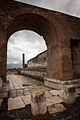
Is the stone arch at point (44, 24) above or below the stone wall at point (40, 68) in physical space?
above


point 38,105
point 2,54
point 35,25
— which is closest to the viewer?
point 38,105

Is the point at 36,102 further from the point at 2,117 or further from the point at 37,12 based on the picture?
the point at 37,12

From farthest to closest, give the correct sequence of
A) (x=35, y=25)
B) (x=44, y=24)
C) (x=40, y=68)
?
(x=40, y=68), (x=35, y=25), (x=44, y=24)

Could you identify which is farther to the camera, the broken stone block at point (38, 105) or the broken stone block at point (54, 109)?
the broken stone block at point (54, 109)

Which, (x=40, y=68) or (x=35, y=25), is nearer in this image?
(x=35, y=25)

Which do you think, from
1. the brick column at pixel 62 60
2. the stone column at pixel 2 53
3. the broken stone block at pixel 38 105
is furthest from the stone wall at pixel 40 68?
the broken stone block at pixel 38 105

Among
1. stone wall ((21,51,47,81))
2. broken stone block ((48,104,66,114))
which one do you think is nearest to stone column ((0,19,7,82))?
broken stone block ((48,104,66,114))

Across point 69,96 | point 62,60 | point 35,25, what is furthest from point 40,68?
point 69,96

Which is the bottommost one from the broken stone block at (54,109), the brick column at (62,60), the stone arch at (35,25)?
the broken stone block at (54,109)

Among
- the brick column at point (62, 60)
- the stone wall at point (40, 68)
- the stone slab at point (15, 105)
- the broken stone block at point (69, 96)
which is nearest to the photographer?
the stone slab at point (15, 105)

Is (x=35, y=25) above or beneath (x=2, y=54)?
above

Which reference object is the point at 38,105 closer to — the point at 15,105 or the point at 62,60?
the point at 15,105

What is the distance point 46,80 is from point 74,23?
4.46m

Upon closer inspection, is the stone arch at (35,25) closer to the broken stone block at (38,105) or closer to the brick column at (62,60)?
the brick column at (62,60)
